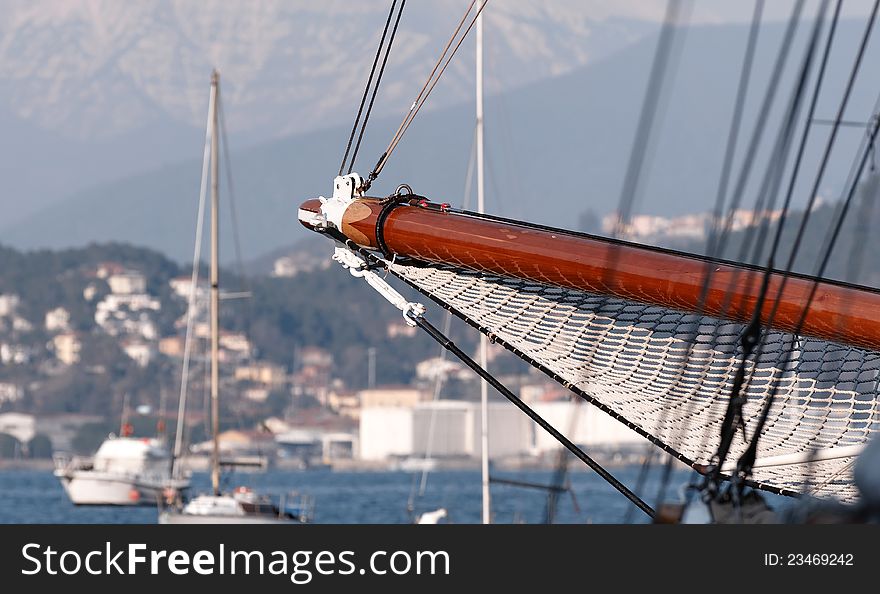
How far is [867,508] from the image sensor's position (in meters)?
3.65

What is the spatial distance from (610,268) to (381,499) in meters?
71.7

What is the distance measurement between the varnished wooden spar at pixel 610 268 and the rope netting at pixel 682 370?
0.13m

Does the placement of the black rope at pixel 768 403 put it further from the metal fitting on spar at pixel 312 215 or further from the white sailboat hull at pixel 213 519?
the white sailboat hull at pixel 213 519

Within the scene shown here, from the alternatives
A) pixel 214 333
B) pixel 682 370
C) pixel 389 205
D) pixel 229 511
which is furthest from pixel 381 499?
pixel 682 370

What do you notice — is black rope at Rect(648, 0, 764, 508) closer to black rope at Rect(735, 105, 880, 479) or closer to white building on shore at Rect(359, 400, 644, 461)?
black rope at Rect(735, 105, 880, 479)

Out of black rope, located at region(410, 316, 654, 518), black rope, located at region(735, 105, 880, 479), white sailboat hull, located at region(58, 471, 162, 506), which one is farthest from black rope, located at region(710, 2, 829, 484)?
white sailboat hull, located at region(58, 471, 162, 506)

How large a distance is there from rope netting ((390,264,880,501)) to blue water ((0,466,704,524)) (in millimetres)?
23388

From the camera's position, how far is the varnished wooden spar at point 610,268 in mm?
6031

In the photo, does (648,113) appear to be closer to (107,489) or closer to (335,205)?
(335,205)

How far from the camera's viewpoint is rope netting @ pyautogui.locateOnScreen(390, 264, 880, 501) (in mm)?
6422

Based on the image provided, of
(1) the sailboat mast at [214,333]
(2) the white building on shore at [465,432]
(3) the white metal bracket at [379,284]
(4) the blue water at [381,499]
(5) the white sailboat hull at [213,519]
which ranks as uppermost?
(2) the white building on shore at [465,432]

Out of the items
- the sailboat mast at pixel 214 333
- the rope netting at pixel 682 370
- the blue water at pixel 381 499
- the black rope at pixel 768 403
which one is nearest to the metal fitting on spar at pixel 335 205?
the rope netting at pixel 682 370
